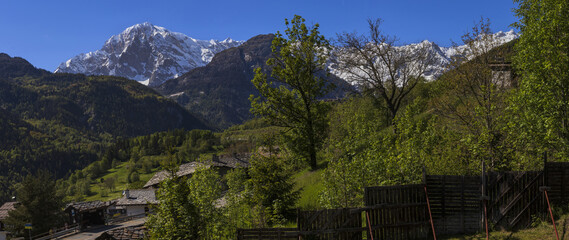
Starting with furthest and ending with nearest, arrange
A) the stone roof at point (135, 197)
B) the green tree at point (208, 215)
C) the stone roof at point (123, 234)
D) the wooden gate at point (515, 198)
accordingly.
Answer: the stone roof at point (135, 197)
the stone roof at point (123, 234)
the green tree at point (208, 215)
the wooden gate at point (515, 198)

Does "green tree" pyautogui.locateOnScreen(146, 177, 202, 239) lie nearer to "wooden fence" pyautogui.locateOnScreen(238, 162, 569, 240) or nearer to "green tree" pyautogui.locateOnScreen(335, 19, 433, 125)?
"wooden fence" pyautogui.locateOnScreen(238, 162, 569, 240)

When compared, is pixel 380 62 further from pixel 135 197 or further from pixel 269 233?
pixel 135 197

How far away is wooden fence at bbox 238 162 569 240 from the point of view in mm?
14062

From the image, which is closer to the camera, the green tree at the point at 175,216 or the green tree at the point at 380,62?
the green tree at the point at 175,216

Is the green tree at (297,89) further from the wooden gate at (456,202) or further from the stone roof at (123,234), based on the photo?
the stone roof at (123,234)

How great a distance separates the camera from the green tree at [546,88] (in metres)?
16.0

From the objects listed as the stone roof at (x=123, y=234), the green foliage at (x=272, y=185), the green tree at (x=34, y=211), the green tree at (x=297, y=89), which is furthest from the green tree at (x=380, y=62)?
the green tree at (x=34, y=211)

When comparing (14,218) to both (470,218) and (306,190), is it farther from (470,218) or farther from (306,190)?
(470,218)

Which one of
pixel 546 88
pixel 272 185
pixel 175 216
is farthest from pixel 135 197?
pixel 546 88

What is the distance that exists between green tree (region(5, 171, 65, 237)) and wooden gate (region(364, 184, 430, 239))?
264ft

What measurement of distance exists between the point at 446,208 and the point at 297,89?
57.8 feet

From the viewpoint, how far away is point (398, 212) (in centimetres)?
1422

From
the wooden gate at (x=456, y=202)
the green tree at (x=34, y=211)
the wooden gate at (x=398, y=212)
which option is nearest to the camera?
the wooden gate at (x=398, y=212)

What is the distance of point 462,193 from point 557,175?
11.5 feet
